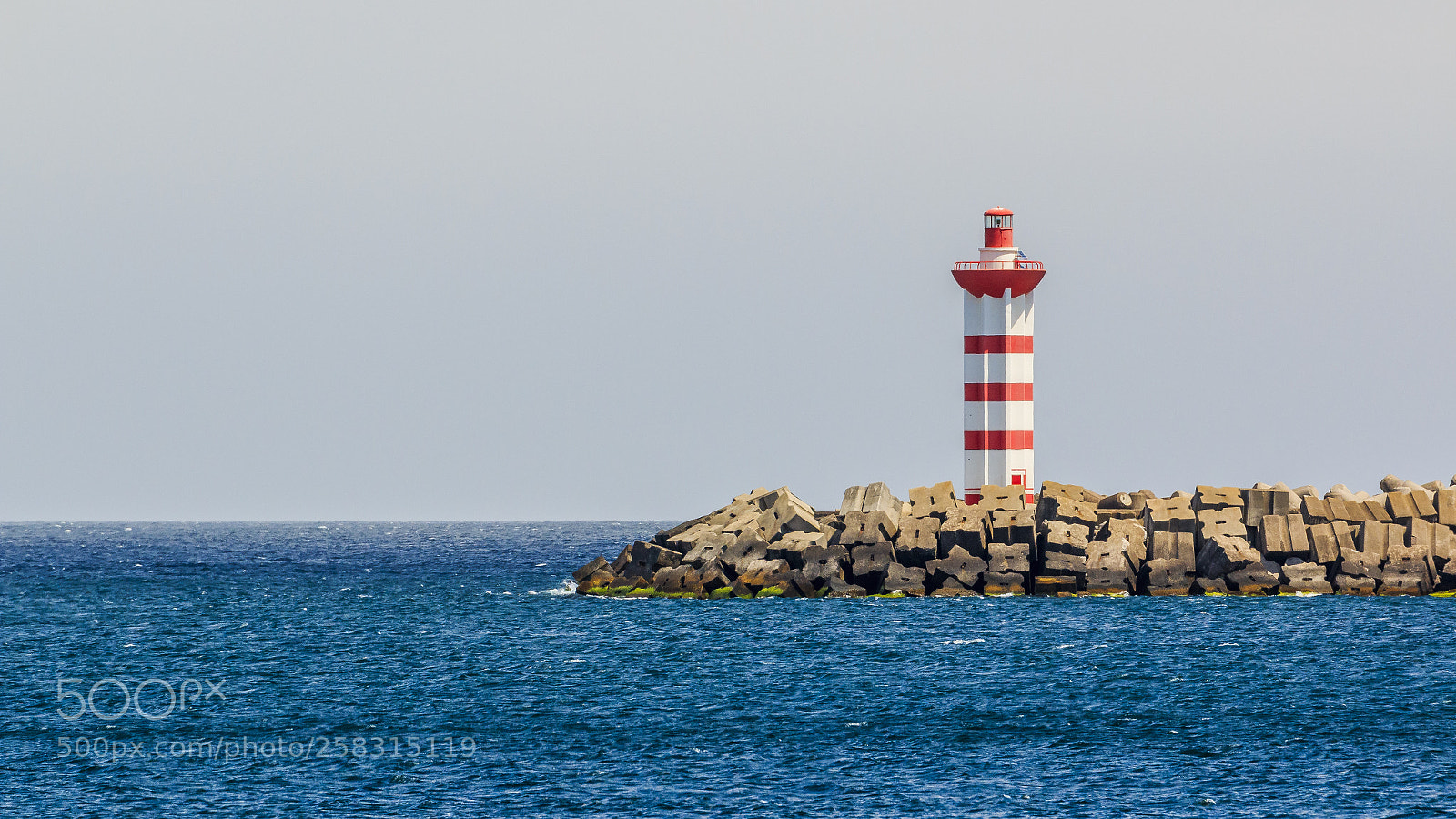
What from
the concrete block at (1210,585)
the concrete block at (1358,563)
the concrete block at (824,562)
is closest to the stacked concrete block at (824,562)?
the concrete block at (824,562)

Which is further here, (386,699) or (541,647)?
(541,647)

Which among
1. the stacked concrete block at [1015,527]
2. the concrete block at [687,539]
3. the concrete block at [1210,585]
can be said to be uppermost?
the stacked concrete block at [1015,527]

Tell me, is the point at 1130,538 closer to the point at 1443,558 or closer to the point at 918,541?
the point at 918,541

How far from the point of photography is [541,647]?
38750 millimetres

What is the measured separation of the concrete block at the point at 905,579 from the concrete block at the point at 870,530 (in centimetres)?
85

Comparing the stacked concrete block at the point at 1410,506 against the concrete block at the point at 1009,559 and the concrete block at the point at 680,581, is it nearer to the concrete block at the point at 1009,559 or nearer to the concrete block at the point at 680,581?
the concrete block at the point at 1009,559

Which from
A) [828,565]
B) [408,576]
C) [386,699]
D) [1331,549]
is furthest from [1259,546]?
[408,576]

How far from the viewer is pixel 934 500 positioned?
156 ft

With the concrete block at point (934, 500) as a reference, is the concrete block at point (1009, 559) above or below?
below

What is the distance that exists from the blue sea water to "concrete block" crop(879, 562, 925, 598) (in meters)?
0.39

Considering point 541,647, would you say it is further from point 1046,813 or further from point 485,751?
point 1046,813

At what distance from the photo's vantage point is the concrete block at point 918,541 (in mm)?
45812

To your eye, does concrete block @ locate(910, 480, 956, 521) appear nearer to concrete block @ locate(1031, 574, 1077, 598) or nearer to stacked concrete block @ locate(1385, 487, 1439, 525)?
concrete block @ locate(1031, 574, 1077, 598)

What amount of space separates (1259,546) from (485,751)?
1032 inches
